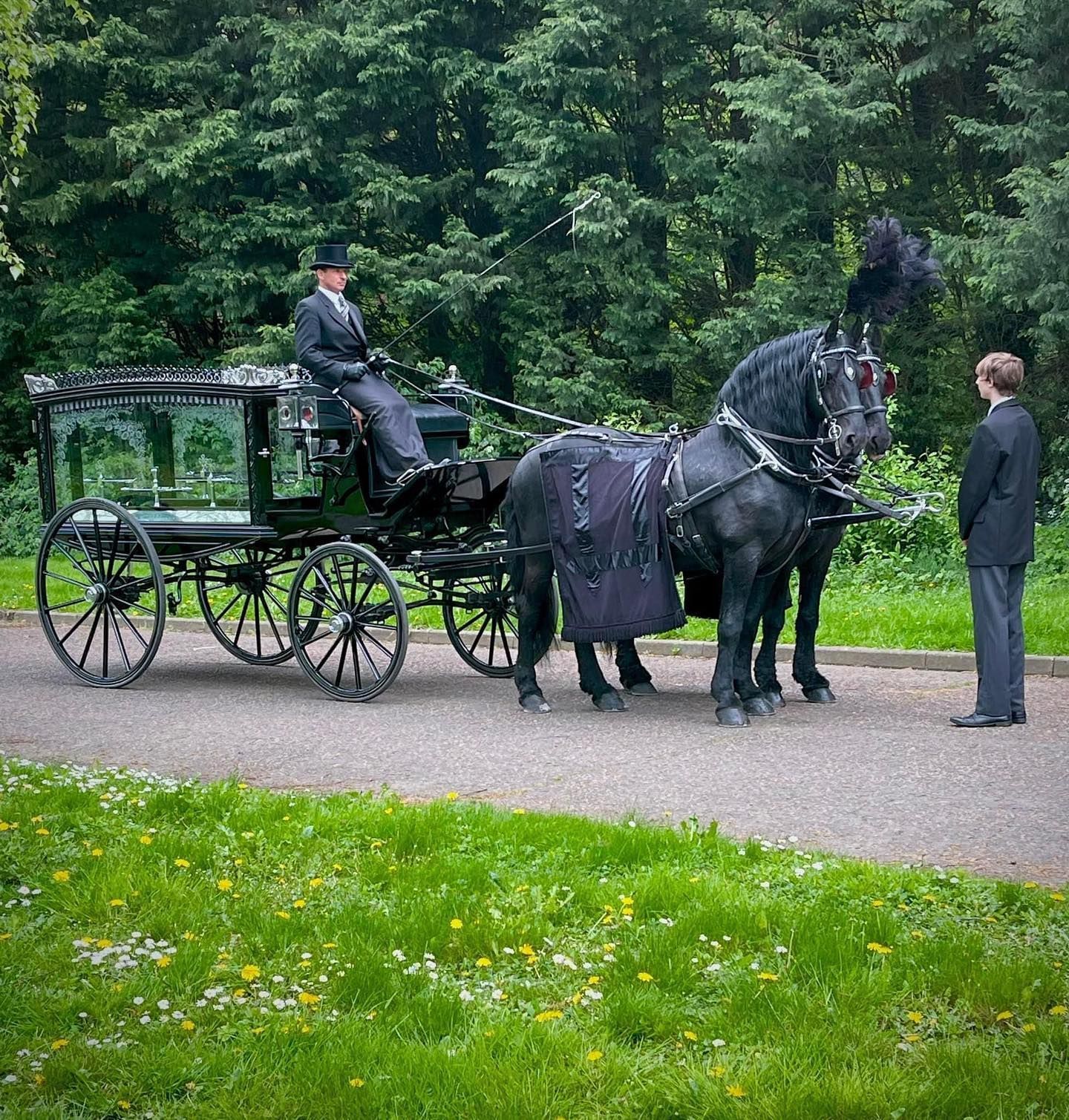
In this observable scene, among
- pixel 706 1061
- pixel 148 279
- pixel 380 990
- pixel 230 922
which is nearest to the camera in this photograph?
A: pixel 706 1061

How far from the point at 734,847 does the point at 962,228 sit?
54.3ft

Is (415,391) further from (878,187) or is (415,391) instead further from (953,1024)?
(878,187)

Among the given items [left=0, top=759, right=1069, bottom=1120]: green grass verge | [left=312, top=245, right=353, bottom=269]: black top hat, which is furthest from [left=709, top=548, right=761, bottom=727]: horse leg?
[left=312, top=245, right=353, bottom=269]: black top hat

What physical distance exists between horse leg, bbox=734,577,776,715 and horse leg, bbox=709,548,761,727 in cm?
12

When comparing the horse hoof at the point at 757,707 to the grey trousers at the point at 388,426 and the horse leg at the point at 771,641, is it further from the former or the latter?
the grey trousers at the point at 388,426

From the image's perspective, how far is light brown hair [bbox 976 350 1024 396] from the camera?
8.81m

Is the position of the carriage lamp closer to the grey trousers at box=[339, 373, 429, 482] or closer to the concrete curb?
the grey trousers at box=[339, 373, 429, 482]

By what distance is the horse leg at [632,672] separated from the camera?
10203 millimetres

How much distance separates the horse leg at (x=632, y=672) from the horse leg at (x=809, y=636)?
3.47 ft

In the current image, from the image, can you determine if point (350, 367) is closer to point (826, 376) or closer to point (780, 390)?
point (780, 390)

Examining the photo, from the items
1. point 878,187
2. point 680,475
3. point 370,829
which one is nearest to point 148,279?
point 878,187

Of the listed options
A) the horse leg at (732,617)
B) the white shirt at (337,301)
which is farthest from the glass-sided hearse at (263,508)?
the horse leg at (732,617)

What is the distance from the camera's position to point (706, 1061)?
13.3 feet

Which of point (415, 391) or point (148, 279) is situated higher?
point (148, 279)
